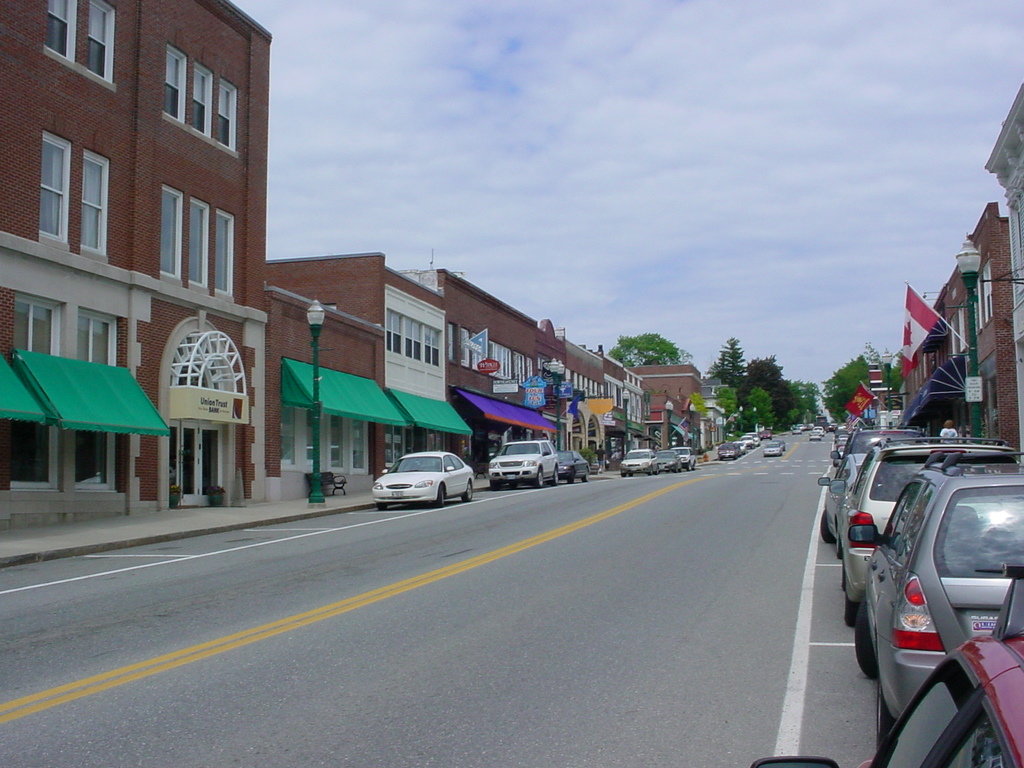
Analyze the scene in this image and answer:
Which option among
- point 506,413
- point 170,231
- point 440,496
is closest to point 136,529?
point 440,496

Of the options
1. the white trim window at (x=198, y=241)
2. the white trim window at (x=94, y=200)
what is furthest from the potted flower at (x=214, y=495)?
the white trim window at (x=94, y=200)

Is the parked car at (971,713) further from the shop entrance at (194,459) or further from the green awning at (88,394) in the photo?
the shop entrance at (194,459)

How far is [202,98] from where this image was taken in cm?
2781

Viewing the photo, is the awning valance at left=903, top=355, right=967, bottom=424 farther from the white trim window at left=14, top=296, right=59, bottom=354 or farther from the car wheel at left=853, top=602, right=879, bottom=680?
the car wheel at left=853, top=602, right=879, bottom=680

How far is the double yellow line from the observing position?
7.04 meters

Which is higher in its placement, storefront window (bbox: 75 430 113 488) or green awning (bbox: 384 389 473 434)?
green awning (bbox: 384 389 473 434)

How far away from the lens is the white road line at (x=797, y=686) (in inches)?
242

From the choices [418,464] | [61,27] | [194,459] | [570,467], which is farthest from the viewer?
[570,467]

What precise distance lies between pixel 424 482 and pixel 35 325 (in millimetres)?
9947

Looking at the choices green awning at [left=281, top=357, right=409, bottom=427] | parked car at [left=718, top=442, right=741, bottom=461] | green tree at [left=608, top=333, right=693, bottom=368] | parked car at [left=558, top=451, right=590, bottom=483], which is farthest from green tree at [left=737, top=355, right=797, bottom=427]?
green awning at [left=281, top=357, right=409, bottom=427]

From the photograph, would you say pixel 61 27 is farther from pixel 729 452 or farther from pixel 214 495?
pixel 729 452

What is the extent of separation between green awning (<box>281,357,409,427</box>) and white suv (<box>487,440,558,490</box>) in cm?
381

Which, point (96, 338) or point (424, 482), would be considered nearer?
point (96, 338)

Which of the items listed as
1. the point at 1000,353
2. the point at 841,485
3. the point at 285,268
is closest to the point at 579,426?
the point at 285,268
